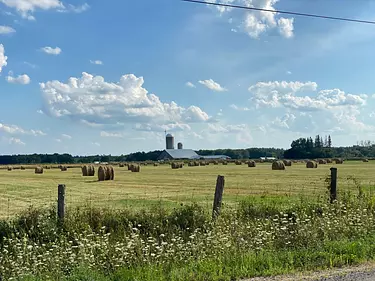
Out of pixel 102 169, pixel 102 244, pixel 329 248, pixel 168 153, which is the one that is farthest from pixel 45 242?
pixel 168 153

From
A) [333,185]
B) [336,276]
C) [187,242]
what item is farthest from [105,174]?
[336,276]

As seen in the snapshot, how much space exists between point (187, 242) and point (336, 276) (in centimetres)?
297

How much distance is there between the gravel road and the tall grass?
266 mm

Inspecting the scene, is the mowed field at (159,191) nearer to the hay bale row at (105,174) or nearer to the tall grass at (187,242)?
the tall grass at (187,242)

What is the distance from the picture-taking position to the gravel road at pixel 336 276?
258 inches

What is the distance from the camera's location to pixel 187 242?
8.73 metres

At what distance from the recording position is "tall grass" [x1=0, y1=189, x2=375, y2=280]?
7.10m

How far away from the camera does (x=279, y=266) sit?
23.6ft

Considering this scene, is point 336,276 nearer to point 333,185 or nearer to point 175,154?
point 333,185

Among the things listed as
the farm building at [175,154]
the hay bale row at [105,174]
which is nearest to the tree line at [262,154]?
the farm building at [175,154]

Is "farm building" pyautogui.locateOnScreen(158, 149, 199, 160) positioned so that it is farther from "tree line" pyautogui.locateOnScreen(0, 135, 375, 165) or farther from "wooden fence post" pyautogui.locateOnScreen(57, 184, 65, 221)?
"wooden fence post" pyautogui.locateOnScreen(57, 184, 65, 221)

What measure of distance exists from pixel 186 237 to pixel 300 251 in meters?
2.65

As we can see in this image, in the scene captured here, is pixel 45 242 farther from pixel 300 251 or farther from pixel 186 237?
pixel 300 251

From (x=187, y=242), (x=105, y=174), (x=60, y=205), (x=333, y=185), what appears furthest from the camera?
(x=105, y=174)
